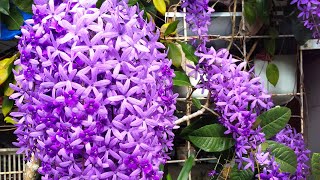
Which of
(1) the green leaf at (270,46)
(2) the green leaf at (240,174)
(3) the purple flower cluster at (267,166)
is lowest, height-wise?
(2) the green leaf at (240,174)

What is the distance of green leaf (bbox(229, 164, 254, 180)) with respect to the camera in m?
1.56

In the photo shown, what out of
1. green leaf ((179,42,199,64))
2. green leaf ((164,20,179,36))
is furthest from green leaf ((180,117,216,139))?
green leaf ((164,20,179,36))

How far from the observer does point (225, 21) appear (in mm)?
2016

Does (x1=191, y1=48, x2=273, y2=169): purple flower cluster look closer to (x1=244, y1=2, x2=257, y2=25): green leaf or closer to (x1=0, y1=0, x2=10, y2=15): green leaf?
(x1=244, y1=2, x2=257, y2=25): green leaf

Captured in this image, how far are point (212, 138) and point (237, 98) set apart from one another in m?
0.19

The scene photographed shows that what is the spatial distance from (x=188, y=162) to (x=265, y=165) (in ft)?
0.90

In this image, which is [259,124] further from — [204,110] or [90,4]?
[90,4]

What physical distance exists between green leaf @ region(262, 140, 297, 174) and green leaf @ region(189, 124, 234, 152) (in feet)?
0.44

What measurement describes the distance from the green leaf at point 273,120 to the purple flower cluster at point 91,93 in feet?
1.97

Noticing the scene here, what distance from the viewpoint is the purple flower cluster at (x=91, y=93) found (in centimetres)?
95

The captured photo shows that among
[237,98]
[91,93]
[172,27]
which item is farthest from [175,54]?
[91,93]

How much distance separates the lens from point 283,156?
5.12 ft

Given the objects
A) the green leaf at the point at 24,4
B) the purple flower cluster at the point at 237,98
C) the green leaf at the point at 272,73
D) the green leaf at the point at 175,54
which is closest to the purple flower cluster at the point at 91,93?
the purple flower cluster at the point at 237,98

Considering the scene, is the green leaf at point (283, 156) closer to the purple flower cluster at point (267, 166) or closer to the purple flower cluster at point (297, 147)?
the purple flower cluster at point (267, 166)
